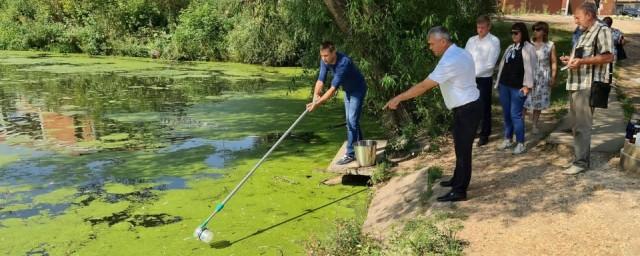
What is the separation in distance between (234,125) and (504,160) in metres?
4.78

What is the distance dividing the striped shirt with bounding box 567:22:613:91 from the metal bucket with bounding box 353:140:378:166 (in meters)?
2.03

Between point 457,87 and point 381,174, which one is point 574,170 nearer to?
point 457,87

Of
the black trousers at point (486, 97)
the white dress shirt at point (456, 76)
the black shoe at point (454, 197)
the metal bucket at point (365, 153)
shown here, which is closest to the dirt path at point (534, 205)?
the black shoe at point (454, 197)

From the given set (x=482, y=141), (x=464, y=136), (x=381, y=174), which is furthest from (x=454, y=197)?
(x=482, y=141)

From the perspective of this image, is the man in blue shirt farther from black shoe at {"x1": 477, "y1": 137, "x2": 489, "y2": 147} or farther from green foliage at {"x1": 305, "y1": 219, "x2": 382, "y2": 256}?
green foliage at {"x1": 305, "y1": 219, "x2": 382, "y2": 256}

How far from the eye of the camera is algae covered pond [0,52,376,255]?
14.1ft

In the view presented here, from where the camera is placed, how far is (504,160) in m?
5.02

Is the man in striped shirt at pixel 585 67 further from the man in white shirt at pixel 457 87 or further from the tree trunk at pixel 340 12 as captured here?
the tree trunk at pixel 340 12

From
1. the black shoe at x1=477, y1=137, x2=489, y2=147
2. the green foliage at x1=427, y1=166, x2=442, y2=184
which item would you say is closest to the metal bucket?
the green foliage at x1=427, y1=166, x2=442, y2=184

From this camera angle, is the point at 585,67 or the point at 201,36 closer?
the point at 585,67

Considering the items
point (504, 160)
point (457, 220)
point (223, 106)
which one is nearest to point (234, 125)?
point (223, 106)

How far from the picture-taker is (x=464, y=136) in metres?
3.84

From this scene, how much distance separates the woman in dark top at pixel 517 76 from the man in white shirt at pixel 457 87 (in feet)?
4.47

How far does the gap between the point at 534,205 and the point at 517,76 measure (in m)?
1.55
